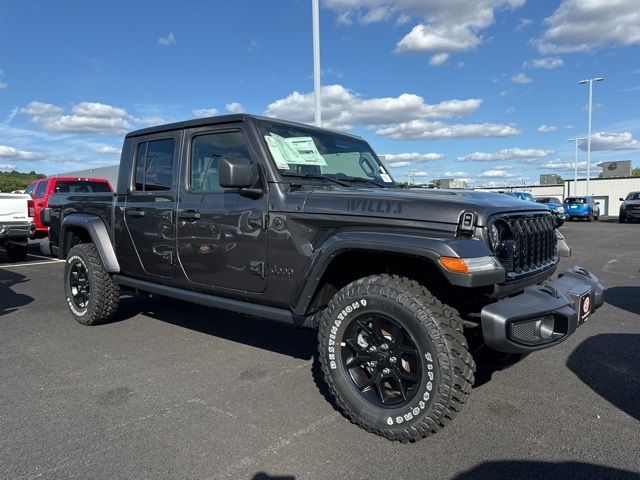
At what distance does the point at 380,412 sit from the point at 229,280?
5.06 feet

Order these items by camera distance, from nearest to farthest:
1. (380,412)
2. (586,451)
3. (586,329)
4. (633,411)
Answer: (586,451) < (380,412) < (633,411) < (586,329)

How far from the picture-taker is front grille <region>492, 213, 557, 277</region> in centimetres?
303

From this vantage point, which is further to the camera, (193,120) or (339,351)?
(193,120)

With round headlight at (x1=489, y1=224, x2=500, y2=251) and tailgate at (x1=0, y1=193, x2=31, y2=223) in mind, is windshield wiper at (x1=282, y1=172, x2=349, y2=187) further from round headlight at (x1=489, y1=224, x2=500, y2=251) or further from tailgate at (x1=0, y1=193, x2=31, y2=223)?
tailgate at (x1=0, y1=193, x2=31, y2=223)

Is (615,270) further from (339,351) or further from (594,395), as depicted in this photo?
(339,351)

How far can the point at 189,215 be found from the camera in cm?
409

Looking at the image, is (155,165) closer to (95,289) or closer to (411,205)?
(95,289)

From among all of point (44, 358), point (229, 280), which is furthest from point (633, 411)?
point (44, 358)

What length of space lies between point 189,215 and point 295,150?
3.38 ft

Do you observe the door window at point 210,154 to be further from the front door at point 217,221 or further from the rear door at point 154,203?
the rear door at point 154,203

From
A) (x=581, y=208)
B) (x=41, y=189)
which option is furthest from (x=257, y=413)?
(x=581, y=208)

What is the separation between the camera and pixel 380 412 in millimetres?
2973

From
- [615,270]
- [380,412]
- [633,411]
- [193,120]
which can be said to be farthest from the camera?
[615,270]

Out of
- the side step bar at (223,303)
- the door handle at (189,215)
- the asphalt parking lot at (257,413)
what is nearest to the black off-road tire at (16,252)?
the asphalt parking lot at (257,413)
